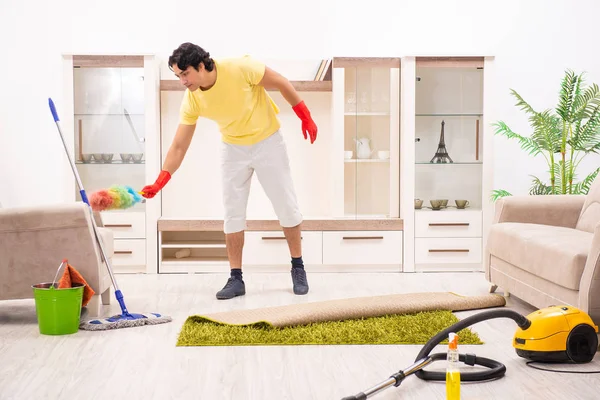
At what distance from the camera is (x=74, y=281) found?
322 cm

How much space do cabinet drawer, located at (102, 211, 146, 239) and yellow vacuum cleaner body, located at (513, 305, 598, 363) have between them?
3.03 meters

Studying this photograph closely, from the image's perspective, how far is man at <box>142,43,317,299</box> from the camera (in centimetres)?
383

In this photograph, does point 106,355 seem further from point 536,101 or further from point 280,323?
point 536,101

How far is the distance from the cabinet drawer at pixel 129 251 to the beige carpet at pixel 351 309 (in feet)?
5.59

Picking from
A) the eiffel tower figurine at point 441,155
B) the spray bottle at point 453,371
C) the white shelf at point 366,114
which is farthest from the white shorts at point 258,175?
the spray bottle at point 453,371

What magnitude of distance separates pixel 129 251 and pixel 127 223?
0.19m

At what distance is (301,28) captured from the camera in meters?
5.28

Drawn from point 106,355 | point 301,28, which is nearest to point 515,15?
point 301,28

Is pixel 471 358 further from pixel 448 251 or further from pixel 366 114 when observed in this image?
pixel 366 114

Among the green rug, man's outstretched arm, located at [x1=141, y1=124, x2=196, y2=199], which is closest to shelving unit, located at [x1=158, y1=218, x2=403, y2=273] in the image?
man's outstretched arm, located at [x1=141, y1=124, x2=196, y2=199]

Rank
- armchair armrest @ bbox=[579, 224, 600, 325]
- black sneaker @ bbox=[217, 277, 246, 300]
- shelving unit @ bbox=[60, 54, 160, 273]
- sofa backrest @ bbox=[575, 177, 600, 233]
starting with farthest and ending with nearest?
shelving unit @ bbox=[60, 54, 160, 273] → black sneaker @ bbox=[217, 277, 246, 300] → sofa backrest @ bbox=[575, 177, 600, 233] → armchair armrest @ bbox=[579, 224, 600, 325]

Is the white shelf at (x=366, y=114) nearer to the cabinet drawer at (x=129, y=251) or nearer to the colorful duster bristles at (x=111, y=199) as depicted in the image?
the cabinet drawer at (x=129, y=251)

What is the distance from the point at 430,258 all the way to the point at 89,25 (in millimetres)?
3015

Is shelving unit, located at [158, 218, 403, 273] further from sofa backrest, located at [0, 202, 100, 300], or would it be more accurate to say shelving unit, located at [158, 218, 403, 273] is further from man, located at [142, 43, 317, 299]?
sofa backrest, located at [0, 202, 100, 300]
